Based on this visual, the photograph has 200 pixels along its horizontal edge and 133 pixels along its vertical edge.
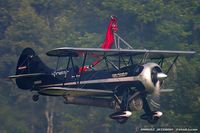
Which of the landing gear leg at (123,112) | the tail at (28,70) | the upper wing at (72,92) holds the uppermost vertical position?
the tail at (28,70)

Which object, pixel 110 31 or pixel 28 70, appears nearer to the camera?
pixel 28 70

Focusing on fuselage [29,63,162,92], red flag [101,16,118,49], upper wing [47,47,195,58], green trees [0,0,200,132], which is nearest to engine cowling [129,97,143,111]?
fuselage [29,63,162,92]

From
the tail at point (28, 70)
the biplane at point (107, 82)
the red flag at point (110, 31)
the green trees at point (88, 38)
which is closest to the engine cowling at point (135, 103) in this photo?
the biplane at point (107, 82)

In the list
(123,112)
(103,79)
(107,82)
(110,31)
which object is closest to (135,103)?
(123,112)

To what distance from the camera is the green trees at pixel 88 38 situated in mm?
32781

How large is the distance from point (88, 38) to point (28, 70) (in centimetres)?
1443

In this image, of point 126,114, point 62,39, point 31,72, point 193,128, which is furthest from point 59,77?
point 62,39

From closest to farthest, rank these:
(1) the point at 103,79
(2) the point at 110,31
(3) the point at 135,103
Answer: (3) the point at 135,103 < (1) the point at 103,79 < (2) the point at 110,31

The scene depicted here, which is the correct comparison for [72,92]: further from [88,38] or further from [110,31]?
[88,38]

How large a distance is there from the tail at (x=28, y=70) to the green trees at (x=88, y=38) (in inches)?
345

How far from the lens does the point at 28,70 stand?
996 inches

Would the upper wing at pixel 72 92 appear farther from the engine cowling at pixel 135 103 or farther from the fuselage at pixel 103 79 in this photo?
the engine cowling at pixel 135 103

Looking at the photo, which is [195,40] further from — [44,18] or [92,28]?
[44,18]

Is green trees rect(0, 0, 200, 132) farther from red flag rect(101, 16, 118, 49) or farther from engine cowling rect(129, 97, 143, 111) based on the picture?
engine cowling rect(129, 97, 143, 111)
